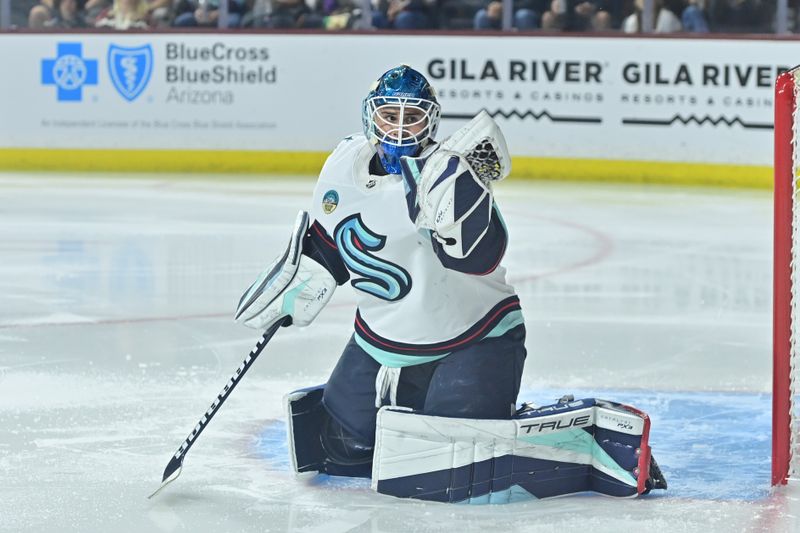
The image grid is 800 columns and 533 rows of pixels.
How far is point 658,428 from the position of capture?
140 inches

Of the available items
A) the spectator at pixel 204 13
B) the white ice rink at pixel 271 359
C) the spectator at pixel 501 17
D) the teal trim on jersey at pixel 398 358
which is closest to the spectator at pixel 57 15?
the spectator at pixel 204 13

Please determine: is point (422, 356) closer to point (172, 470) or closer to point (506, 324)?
point (506, 324)

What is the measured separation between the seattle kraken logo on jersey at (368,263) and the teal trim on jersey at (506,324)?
19 cm

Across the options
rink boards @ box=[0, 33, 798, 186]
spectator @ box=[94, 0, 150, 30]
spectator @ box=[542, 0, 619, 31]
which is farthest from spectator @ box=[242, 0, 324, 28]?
spectator @ box=[542, 0, 619, 31]

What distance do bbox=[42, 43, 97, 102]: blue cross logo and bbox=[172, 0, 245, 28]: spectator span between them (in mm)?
670

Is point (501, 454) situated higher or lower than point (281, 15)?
lower

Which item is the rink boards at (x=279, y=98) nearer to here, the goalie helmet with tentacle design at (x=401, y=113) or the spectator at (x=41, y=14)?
the spectator at (x=41, y=14)

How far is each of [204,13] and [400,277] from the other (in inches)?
286

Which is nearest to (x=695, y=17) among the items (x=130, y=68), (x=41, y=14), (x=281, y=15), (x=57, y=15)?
(x=281, y=15)

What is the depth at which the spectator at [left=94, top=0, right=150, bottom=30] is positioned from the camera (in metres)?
9.93

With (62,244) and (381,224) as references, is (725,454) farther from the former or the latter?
(62,244)

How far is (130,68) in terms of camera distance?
980cm

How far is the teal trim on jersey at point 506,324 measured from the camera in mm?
2986

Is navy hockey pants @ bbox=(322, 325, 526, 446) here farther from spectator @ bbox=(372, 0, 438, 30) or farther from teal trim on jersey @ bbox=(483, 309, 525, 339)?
spectator @ bbox=(372, 0, 438, 30)
